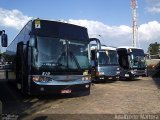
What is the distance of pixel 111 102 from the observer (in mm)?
14523

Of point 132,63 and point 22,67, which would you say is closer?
point 22,67

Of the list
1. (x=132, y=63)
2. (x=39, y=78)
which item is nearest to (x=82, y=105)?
(x=39, y=78)

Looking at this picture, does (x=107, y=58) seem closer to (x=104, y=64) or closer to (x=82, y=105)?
(x=104, y=64)

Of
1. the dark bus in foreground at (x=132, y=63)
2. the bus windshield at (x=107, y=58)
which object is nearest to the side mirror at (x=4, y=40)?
the bus windshield at (x=107, y=58)

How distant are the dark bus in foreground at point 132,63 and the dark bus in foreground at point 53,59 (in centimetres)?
1431

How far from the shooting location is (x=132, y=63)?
29.6 meters

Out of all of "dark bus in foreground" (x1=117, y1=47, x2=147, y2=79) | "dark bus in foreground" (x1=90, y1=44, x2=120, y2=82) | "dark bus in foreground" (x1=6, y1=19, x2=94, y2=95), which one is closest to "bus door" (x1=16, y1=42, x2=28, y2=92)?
"dark bus in foreground" (x1=6, y1=19, x2=94, y2=95)

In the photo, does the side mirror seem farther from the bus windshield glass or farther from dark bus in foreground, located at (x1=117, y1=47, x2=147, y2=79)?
the bus windshield glass

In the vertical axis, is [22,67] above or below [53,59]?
below

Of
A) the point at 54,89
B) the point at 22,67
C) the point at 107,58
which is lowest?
the point at 54,89

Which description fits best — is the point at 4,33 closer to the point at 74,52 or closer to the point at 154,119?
the point at 74,52

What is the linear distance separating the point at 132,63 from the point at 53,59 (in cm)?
1618

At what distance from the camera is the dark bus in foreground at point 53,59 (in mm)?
14109

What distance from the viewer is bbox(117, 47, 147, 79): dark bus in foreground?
29453 mm
